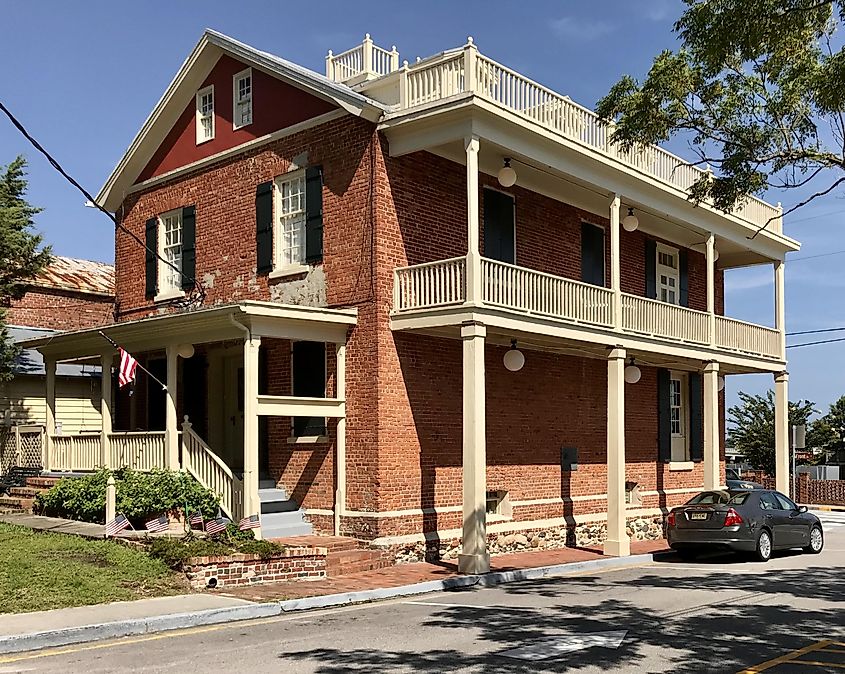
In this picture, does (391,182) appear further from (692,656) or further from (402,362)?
(692,656)

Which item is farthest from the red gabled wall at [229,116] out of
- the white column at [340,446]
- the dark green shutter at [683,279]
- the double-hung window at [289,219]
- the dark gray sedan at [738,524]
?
the dark green shutter at [683,279]

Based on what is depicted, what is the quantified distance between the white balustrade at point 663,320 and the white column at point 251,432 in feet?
26.0

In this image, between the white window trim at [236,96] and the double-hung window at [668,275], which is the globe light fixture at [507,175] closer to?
the white window trim at [236,96]

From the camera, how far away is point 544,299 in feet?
58.5

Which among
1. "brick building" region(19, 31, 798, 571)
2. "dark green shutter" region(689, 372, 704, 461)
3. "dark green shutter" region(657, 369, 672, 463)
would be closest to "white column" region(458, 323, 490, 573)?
"brick building" region(19, 31, 798, 571)

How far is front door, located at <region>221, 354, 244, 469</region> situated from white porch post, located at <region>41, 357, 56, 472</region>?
360cm

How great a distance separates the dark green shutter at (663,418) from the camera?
968 inches

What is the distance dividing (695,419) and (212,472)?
564 inches

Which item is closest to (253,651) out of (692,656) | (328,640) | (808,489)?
(328,640)

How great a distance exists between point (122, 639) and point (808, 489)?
112 ft

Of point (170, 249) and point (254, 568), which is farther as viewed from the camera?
point (170, 249)

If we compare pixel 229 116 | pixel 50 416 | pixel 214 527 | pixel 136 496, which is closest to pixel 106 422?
pixel 50 416

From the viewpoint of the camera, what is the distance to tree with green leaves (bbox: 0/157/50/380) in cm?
2125

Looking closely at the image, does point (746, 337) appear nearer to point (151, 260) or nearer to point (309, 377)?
point (309, 377)
